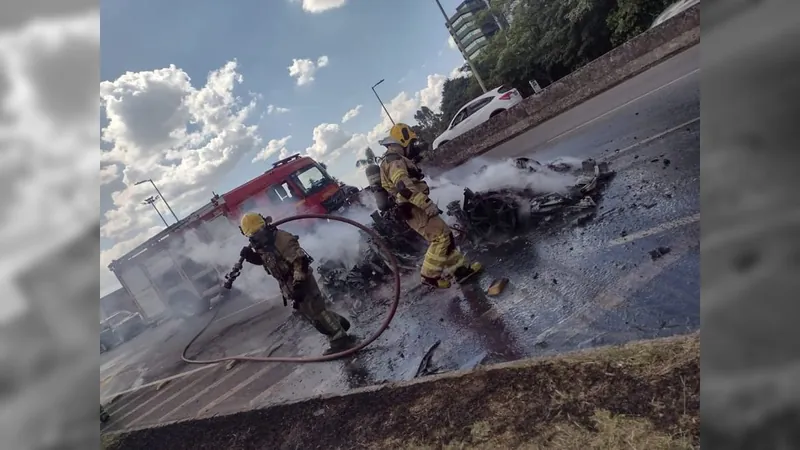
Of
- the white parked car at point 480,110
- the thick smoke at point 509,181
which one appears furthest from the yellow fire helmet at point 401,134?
the white parked car at point 480,110

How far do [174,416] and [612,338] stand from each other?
5131 millimetres

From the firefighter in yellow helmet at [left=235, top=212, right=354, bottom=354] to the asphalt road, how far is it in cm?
33

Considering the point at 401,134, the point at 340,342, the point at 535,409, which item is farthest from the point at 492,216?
the point at 535,409

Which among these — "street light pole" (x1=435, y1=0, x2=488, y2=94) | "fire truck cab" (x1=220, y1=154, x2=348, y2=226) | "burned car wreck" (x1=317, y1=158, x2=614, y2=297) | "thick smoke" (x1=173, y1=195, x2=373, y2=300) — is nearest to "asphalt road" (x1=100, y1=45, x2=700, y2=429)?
"burned car wreck" (x1=317, y1=158, x2=614, y2=297)

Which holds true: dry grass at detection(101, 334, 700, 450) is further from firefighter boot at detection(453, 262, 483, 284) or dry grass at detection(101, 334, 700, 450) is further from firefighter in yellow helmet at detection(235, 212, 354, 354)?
firefighter boot at detection(453, 262, 483, 284)

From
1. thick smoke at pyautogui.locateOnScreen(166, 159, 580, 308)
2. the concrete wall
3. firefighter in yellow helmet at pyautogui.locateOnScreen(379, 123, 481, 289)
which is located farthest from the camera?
the concrete wall

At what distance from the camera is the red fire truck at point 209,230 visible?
9.95 metres

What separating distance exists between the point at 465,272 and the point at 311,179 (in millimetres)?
6450

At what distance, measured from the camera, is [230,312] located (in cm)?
1057

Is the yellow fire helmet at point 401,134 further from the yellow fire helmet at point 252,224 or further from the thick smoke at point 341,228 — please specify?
the thick smoke at point 341,228

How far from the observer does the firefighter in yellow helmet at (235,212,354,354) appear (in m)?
4.89

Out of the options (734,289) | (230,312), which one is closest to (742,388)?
(734,289)

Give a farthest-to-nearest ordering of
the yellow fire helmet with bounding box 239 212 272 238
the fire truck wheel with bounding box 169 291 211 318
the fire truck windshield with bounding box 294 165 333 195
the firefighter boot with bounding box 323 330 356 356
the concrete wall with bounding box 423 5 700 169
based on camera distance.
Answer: the fire truck wheel with bounding box 169 291 211 318 → the fire truck windshield with bounding box 294 165 333 195 → the concrete wall with bounding box 423 5 700 169 → the firefighter boot with bounding box 323 330 356 356 → the yellow fire helmet with bounding box 239 212 272 238

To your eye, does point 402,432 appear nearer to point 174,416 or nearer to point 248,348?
point 174,416
